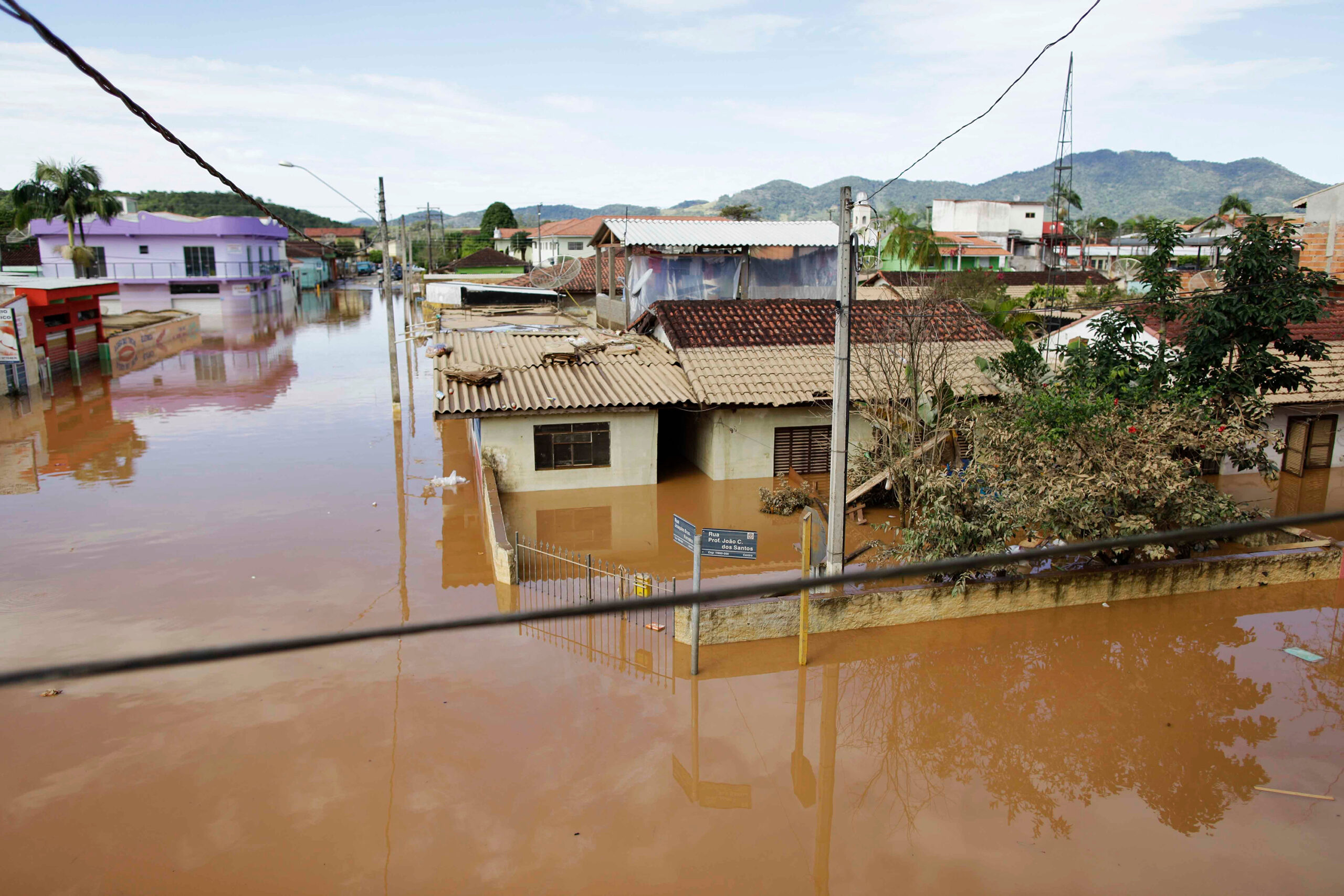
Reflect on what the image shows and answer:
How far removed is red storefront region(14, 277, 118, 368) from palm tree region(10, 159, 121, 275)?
1429 cm

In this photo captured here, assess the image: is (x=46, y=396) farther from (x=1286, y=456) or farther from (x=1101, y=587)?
(x=1286, y=456)

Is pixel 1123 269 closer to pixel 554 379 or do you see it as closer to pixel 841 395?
pixel 554 379

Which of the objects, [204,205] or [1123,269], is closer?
[1123,269]

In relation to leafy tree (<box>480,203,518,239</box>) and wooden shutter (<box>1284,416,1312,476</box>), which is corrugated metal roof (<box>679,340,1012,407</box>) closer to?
wooden shutter (<box>1284,416,1312,476</box>)

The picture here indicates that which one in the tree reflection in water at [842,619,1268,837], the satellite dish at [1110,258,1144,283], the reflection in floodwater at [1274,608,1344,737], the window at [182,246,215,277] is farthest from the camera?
the window at [182,246,215,277]

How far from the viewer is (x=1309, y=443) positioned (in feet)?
63.6

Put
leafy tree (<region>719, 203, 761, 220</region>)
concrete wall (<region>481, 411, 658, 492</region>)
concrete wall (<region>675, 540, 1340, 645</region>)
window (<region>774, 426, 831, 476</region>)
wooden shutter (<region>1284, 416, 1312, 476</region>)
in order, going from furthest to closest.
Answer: leafy tree (<region>719, 203, 761, 220</region>) < wooden shutter (<region>1284, 416, 1312, 476</region>) < window (<region>774, 426, 831, 476</region>) < concrete wall (<region>481, 411, 658, 492</region>) < concrete wall (<region>675, 540, 1340, 645</region>)

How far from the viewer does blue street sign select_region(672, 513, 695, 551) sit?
10.1 m

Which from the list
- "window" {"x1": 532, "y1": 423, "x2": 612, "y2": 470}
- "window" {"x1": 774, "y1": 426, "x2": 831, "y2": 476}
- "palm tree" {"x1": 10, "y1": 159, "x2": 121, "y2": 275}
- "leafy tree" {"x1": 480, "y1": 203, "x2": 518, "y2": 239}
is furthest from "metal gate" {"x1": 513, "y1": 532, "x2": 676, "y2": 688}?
Result: "leafy tree" {"x1": 480, "y1": 203, "x2": 518, "y2": 239}

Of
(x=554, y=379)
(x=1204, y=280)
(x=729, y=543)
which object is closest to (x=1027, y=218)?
(x=1204, y=280)

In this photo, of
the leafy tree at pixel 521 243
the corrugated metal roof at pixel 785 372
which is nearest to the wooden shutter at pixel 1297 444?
the corrugated metal roof at pixel 785 372

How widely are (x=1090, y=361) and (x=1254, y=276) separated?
8.98ft

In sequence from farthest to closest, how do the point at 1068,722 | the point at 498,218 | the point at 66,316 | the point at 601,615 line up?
the point at 498,218, the point at 66,316, the point at 601,615, the point at 1068,722

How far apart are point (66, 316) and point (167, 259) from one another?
84.4ft
